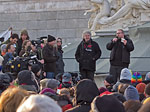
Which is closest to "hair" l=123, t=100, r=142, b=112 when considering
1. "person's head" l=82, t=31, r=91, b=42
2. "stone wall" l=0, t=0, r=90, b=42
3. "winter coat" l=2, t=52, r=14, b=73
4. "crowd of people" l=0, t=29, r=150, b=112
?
"crowd of people" l=0, t=29, r=150, b=112

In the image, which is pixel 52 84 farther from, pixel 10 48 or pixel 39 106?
pixel 10 48

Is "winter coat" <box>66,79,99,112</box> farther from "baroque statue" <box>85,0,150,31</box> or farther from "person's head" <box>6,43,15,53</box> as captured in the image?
"baroque statue" <box>85,0,150,31</box>

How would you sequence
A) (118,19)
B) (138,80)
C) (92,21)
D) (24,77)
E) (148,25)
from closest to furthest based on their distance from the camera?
(24,77), (138,80), (148,25), (118,19), (92,21)

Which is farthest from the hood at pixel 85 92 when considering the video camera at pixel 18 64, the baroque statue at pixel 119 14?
the baroque statue at pixel 119 14

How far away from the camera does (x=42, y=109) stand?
4.23 metres

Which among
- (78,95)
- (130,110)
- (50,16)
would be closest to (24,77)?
(78,95)

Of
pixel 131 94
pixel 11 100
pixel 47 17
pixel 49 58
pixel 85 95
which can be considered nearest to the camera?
pixel 11 100

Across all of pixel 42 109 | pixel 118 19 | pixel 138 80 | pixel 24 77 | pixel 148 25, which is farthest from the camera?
pixel 118 19

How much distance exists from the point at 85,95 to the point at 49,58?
6249mm

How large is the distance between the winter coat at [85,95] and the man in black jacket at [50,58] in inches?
242

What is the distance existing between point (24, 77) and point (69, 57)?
8.06 metres

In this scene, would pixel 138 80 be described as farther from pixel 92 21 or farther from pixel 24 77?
pixel 92 21

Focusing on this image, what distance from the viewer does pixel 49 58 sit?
12.5 metres

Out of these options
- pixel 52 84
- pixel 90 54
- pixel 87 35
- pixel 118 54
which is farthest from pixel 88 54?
pixel 52 84
